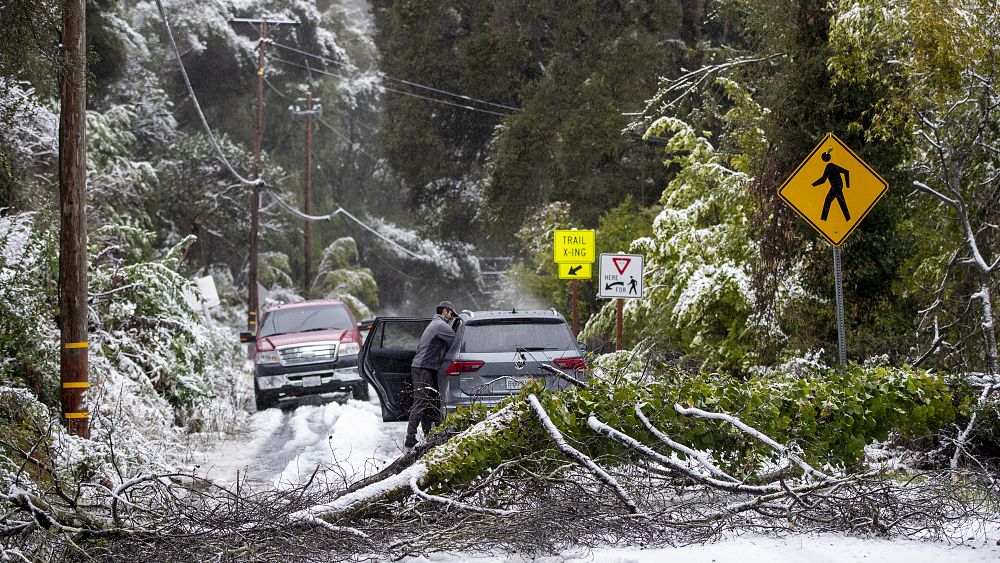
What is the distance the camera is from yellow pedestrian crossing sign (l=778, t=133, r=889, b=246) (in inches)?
401

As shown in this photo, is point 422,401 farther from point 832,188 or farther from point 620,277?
point 620,277

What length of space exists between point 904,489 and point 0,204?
42.5 ft

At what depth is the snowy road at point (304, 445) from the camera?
11164 millimetres

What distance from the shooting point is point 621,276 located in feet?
54.3

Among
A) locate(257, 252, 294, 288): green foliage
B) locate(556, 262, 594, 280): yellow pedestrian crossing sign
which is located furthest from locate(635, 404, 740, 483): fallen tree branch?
locate(257, 252, 294, 288): green foliage

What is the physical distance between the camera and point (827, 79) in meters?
13.2

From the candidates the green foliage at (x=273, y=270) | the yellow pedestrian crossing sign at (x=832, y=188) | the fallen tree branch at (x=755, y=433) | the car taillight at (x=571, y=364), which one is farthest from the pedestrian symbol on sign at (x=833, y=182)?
the green foliage at (x=273, y=270)

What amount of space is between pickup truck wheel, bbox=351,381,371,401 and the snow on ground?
11.3 m

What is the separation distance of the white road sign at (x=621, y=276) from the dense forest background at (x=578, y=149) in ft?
2.40

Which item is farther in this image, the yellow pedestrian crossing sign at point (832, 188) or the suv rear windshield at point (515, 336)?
the suv rear windshield at point (515, 336)

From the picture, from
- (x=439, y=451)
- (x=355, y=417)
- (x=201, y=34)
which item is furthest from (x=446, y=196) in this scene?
(x=439, y=451)

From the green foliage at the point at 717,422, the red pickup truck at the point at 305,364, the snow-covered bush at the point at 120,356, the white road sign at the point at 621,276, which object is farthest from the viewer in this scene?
the red pickup truck at the point at 305,364

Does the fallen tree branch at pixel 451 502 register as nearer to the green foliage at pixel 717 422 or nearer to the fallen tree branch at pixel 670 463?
the green foliage at pixel 717 422

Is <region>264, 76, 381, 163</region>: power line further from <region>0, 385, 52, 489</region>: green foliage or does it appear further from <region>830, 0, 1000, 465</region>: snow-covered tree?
<region>0, 385, 52, 489</region>: green foliage
